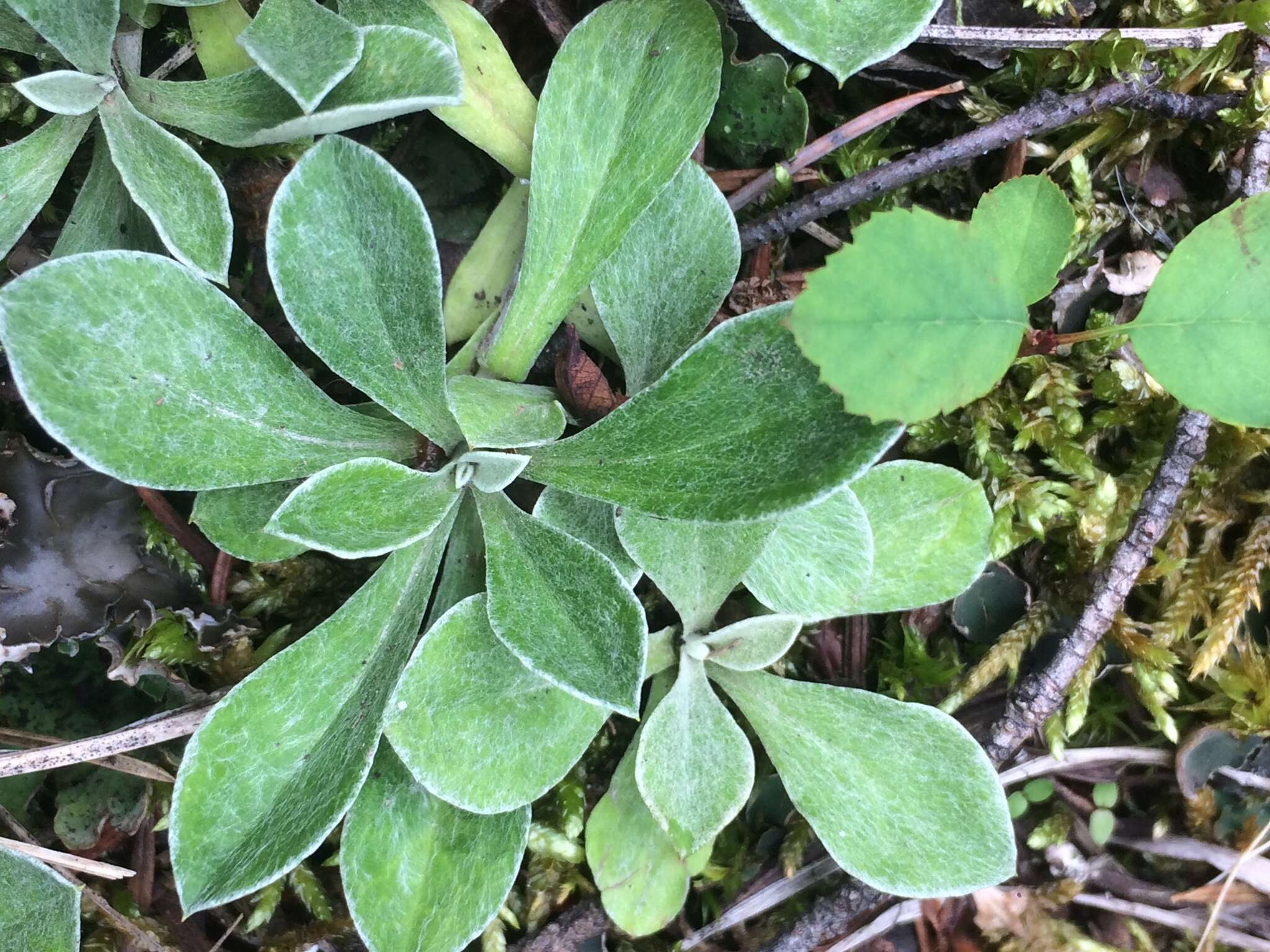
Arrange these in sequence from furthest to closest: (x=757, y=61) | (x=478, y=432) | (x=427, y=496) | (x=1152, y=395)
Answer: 1. (x=1152, y=395)
2. (x=757, y=61)
3. (x=427, y=496)
4. (x=478, y=432)

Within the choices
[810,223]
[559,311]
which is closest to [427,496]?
[559,311]

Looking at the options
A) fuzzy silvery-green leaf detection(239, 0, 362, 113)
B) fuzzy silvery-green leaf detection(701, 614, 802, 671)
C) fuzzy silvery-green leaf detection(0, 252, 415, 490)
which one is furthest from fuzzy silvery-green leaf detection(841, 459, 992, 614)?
fuzzy silvery-green leaf detection(239, 0, 362, 113)

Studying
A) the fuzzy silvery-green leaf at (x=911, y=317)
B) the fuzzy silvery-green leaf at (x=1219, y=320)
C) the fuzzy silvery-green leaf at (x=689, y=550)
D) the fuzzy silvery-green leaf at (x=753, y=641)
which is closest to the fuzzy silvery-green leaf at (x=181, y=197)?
the fuzzy silvery-green leaf at (x=689, y=550)

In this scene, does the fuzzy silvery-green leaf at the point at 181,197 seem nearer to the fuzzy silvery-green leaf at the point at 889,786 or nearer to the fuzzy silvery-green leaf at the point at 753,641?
the fuzzy silvery-green leaf at the point at 753,641

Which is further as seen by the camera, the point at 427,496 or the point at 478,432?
the point at 427,496

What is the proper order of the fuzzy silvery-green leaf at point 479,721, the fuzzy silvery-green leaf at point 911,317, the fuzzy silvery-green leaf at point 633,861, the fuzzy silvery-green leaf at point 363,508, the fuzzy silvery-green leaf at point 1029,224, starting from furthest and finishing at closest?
the fuzzy silvery-green leaf at point 633,861
the fuzzy silvery-green leaf at point 1029,224
the fuzzy silvery-green leaf at point 479,721
the fuzzy silvery-green leaf at point 363,508
the fuzzy silvery-green leaf at point 911,317

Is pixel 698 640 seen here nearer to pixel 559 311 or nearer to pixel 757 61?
pixel 559 311

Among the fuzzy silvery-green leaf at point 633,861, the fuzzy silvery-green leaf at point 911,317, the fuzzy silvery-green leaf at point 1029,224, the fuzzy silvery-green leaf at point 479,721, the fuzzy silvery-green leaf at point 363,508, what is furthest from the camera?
the fuzzy silvery-green leaf at point 633,861

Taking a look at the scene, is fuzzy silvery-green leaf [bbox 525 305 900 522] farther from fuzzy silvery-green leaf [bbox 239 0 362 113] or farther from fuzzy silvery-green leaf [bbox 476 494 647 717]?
fuzzy silvery-green leaf [bbox 239 0 362 113]
